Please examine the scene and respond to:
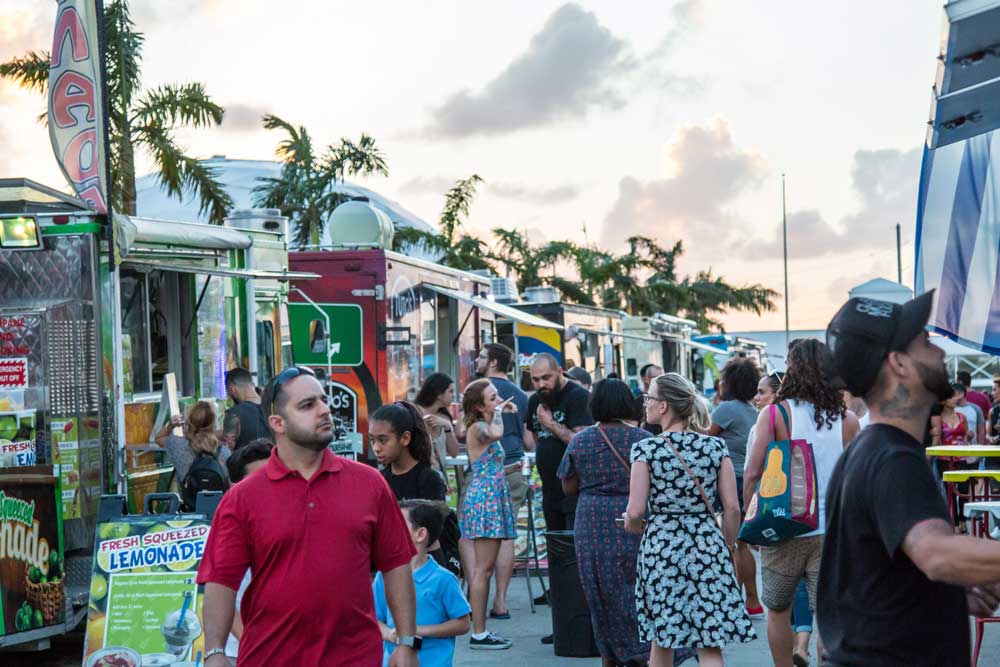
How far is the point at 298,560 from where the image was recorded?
13.4 feet

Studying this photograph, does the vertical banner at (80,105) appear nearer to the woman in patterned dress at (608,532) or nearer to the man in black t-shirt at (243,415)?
the man in black t-shirt at (243,415)

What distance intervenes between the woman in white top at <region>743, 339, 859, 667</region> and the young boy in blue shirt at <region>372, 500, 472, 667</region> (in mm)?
2115

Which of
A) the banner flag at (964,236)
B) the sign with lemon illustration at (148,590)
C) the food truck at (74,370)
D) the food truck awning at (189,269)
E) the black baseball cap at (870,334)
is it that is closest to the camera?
the black baseball cap at (870,334)

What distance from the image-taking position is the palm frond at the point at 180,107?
19641mm

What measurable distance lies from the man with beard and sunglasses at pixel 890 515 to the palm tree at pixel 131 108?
54.9 ft

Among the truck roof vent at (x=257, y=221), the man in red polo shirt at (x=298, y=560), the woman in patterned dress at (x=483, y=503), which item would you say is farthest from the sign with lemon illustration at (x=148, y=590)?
the truck roof vent at (x=257, y=221)

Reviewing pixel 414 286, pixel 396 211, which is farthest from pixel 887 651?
pixel 396 211

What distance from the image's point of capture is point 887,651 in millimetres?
2984

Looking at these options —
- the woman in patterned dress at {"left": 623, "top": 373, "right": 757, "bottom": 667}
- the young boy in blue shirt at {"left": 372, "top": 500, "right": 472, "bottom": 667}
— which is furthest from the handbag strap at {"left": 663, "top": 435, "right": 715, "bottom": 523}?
the young boy in blue shirt at {"left": 372, "top": 500, "right": 472, "bottom": 667}

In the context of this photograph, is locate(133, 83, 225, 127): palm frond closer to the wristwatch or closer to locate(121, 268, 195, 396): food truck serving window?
locate(121, 268, 195, 396): food truck serving window

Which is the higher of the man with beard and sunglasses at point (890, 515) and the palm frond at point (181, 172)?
the palm frond at point (181, 172)

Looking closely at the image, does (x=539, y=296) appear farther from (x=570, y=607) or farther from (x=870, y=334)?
(x=870, y=334)

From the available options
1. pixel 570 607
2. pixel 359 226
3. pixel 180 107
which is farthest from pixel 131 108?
pixel 570 607

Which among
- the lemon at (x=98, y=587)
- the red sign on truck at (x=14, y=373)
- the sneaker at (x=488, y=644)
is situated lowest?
the sneaker at (x=488, y=644)
